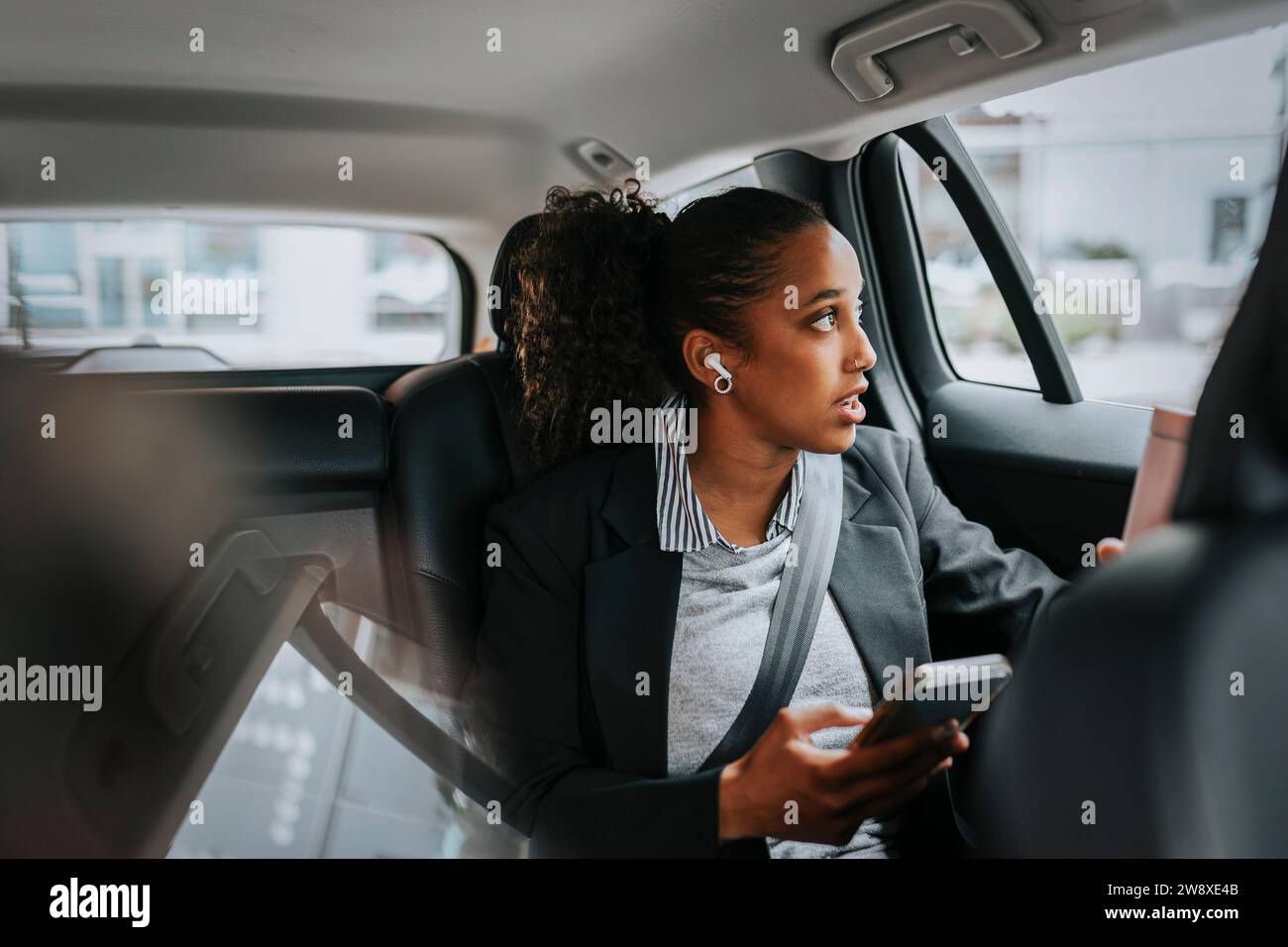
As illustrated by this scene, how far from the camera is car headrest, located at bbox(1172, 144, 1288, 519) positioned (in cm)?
49

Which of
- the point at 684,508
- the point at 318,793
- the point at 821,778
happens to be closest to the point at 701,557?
the point at 684,508

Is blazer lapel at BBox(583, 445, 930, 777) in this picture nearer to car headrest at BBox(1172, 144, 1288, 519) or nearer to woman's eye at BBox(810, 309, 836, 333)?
woman's eye at BBox(810, 309, 836, 333)

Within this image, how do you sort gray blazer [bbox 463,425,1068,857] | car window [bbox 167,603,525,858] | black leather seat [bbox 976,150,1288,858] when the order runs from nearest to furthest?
black leather seat [bbox 976,150,1288,858] → car window [bbox 167,603,525,858] → gray blazer [bbox 463,425,1068,857]

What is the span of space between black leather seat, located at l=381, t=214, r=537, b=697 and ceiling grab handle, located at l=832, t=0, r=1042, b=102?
44 centimetres

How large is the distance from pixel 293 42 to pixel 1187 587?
894 mm

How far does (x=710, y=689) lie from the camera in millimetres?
963

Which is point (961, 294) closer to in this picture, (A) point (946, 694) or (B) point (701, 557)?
(B) point (701, 557)

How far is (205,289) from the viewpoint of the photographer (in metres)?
1.06

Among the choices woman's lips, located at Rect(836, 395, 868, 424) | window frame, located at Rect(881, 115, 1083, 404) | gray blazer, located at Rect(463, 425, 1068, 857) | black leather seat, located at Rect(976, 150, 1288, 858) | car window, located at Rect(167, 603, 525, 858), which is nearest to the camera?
black leather seat, located at Rect(976, 150, 1288, 858)

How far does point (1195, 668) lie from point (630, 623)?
577 millimetres

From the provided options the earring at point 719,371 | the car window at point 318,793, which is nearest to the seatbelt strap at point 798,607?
the earring at point 719,371

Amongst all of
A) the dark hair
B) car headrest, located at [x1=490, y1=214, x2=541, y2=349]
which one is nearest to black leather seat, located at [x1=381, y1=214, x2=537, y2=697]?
car headrest, located at [x1=490, y1=214, x2=541, y2=349]

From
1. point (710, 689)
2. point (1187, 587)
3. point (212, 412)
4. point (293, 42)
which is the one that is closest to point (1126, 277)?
point (710, 689)

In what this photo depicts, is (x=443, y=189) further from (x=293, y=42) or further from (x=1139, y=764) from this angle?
(x=1139, y=764)
